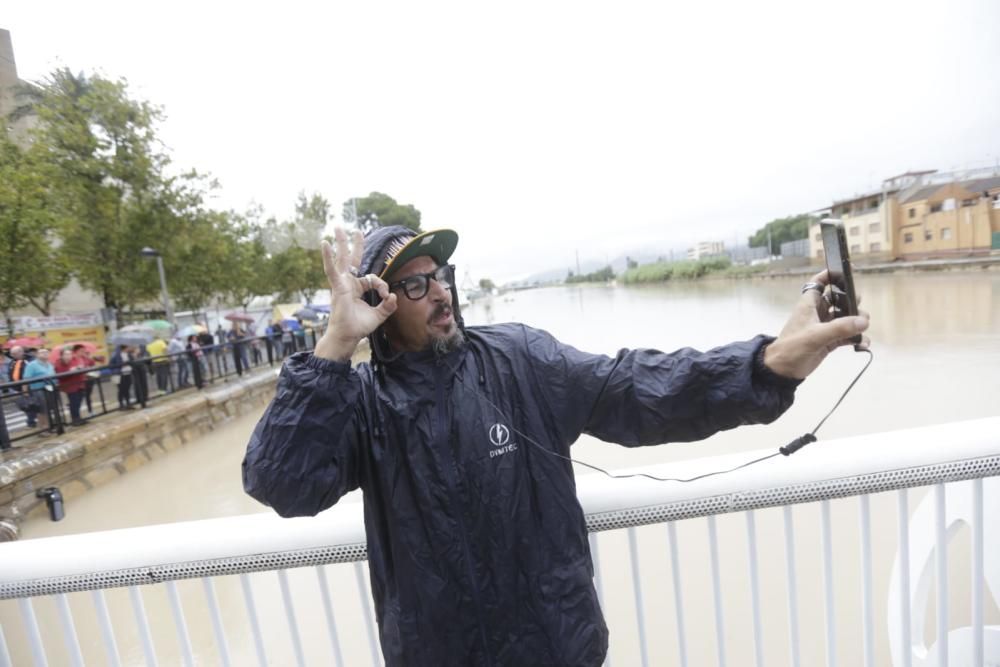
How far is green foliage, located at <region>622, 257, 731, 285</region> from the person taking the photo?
107 ft

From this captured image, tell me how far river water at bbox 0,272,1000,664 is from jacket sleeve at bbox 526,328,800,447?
66cm

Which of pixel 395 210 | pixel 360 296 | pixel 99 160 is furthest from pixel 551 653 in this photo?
pixel 395 210

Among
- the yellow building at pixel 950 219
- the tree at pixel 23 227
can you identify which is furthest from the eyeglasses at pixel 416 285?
the tree at pixel 23 227

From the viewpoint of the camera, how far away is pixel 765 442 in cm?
839

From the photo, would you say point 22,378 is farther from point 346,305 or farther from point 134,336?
point 346,305

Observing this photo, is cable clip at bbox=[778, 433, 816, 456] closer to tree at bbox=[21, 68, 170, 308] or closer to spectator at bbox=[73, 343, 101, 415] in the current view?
spectator at bbox=[73, 343, 101, 415]

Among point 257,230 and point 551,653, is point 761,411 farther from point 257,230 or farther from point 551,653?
point 257,230

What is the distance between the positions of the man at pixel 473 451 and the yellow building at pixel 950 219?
1.58 m

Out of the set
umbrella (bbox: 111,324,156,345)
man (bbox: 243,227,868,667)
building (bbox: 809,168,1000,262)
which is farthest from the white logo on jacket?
umbrella (bbox: 111,324,156,345)

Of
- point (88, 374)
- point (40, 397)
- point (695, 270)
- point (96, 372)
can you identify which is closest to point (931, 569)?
point (40, 397)

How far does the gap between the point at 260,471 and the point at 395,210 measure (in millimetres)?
46046

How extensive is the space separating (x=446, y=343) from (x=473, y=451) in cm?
26

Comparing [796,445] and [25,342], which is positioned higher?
[25,342]

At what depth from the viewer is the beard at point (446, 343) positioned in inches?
47.1
